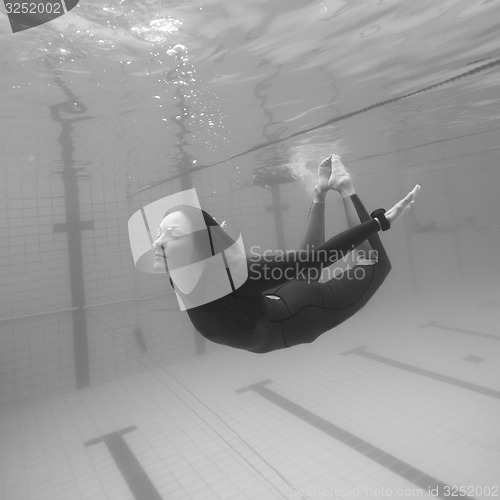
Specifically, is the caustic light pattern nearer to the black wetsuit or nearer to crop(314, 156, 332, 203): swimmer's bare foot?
crop(314, 156, 332, 203): swimmer's bare foot

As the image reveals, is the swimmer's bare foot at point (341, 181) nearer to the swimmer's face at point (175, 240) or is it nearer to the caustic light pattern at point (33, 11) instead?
the swimmer's face at point (175, 240)

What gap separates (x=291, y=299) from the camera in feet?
10.4

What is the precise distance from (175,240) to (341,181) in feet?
6.36

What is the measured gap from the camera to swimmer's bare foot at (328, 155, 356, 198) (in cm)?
365

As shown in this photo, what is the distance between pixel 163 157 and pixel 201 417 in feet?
26.1

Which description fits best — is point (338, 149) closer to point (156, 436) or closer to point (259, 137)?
point (259, 137)

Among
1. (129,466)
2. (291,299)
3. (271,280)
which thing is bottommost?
(129,466)

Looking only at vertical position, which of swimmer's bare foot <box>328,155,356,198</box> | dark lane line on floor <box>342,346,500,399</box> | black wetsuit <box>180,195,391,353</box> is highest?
swimmer's bare foot <box>328,155,356,198</box>

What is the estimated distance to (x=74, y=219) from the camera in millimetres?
10000

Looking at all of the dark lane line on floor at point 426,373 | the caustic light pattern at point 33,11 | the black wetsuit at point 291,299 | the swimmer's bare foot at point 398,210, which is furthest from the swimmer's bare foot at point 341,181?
the dark lane line on floor at point 426,373

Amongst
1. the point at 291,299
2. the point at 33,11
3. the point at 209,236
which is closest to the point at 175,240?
the point at 209,236

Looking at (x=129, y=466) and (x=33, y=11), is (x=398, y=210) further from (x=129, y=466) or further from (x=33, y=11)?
(x=129, y=466)

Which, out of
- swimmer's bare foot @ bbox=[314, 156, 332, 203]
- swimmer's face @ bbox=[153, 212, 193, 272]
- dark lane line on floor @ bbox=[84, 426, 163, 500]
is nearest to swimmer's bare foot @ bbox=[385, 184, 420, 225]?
swimmer's bare foot @ bbox=[314, 156, 332, 203]

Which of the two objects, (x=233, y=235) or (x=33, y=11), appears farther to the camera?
(x=33, y=11)
